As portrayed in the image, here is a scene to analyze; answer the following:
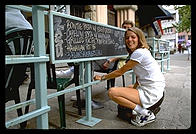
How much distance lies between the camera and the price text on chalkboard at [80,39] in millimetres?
1565

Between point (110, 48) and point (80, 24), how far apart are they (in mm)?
783

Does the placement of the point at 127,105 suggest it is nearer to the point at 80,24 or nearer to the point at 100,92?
the point at 80,24

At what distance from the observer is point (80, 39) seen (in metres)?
1.83

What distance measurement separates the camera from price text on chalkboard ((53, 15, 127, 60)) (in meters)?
1.56

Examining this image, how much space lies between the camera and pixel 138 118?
6.57 ft

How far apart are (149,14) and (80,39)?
1124 centimetres

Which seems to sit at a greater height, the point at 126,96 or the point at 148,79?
the point at 148,79

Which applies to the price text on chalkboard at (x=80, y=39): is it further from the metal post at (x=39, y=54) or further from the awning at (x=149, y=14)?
the awning at (x=149, y=14)

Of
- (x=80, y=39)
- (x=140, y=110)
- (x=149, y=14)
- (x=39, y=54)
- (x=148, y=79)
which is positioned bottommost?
(x=140, y=110)

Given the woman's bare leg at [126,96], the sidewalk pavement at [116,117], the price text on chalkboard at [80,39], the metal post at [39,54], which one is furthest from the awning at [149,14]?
the metal post at [39,54]

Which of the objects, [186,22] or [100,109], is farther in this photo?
[186,22]

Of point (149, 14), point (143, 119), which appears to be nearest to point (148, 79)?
point (143, 119)

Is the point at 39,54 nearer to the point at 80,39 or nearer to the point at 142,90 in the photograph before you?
the point at 80,39

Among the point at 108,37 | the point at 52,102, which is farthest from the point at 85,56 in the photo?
the point at 52,102
